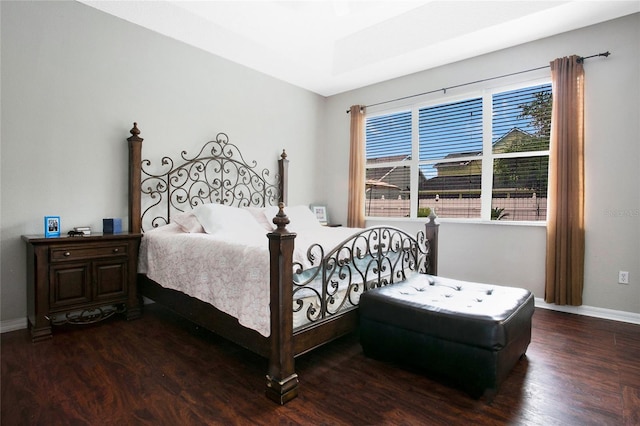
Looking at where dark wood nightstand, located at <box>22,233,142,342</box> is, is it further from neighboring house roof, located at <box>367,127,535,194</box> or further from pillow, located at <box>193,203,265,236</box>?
neighboring house roof, located at <box>367,127,535,194</box>

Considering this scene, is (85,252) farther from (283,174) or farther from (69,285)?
(283,174)

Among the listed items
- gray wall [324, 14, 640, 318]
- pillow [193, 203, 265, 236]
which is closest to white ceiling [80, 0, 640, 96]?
gray wall [324, 14, 640, 318]

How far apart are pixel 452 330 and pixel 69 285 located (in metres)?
2.69

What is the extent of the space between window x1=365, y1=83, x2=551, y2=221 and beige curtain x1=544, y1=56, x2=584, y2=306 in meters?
0.21

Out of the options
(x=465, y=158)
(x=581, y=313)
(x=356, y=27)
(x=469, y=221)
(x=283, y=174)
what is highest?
(x=356, y=27)

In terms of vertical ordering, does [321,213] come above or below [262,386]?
above

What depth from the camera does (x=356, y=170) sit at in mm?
4801

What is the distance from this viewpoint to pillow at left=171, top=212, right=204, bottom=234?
3031mm

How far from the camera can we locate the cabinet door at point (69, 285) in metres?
2.50

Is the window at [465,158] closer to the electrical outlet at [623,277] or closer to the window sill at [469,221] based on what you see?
the window sill at [469,221]

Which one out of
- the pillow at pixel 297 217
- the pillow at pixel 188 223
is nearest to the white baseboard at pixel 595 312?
the pillow at pixel 297 217

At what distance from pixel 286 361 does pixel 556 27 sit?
3.74m

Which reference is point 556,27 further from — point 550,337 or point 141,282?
point 141,282

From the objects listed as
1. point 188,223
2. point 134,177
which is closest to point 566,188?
point 188,223
